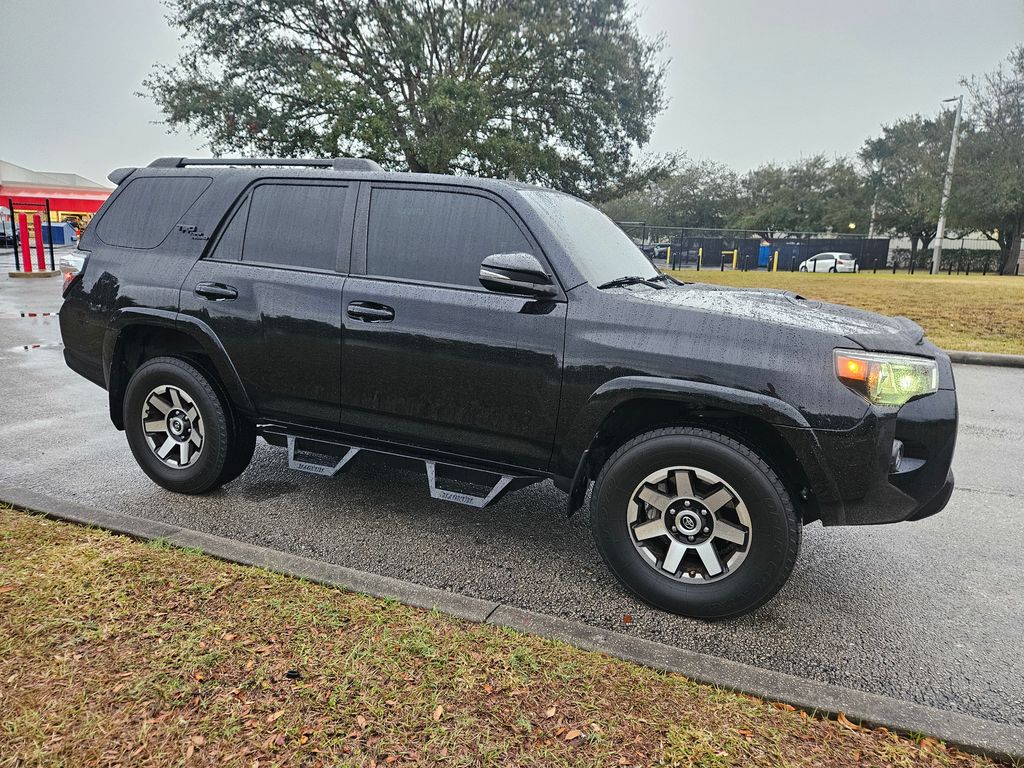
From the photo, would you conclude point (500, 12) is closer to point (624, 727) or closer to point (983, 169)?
point (624, 727)

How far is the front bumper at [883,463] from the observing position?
107 inches

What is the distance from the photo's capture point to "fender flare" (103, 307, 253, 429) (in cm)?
389

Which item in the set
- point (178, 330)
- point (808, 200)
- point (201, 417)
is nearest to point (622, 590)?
point (201, 417)

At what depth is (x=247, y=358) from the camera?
12.6 feet

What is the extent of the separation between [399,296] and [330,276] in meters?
0.48

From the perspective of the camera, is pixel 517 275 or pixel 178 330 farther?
pixel 178 330

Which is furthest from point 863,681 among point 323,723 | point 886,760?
point 323,723

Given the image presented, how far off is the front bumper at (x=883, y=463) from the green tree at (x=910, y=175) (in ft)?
157

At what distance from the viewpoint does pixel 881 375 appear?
9.02 feet

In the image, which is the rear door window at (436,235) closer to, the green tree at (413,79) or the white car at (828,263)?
the green tree at (413,79)

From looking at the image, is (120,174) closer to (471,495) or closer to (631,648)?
(471,495)

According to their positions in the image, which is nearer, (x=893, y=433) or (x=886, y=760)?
(x=886, y=760)

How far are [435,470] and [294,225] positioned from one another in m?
1.63

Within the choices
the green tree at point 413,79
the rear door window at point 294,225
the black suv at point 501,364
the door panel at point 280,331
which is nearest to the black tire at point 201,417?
the black suv at point 501,364
